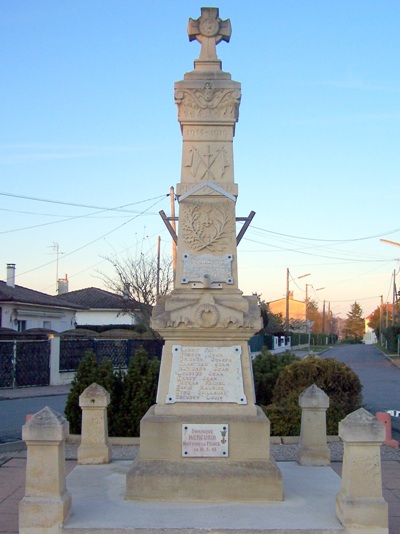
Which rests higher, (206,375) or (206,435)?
(206,375)

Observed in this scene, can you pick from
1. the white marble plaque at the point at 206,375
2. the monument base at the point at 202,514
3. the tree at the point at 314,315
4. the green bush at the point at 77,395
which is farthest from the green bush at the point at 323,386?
the tree at the point at 314,315

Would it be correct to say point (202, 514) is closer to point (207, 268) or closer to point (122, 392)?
point (207, 268)

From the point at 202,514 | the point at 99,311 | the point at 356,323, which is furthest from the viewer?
the point at 356,323

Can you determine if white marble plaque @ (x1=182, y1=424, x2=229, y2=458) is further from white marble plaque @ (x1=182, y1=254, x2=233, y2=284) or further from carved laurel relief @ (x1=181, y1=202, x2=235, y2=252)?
carved laurel relief @ (x1=181, y1=202, x2=235, y2=252)

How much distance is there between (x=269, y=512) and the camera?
6051 millimetres

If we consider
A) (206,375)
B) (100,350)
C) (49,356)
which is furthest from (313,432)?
(100,350)

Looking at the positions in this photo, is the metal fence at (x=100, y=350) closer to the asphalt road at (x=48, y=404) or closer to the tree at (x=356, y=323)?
the asphalt road at (x=48, y=404)

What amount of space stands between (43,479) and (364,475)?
8.76 feet

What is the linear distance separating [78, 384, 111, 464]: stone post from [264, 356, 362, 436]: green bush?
4.03 m

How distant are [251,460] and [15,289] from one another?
31078 millimetres

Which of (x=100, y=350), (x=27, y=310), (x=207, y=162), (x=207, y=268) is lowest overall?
(x=100, y=350)

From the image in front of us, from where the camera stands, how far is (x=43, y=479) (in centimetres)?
561

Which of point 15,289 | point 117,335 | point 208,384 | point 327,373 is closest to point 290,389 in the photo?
point 327,373

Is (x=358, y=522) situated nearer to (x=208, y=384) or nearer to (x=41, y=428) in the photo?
(x=208, y=384)
